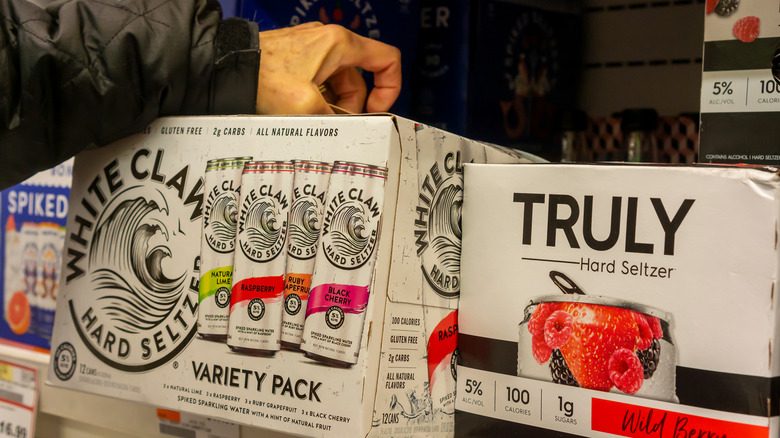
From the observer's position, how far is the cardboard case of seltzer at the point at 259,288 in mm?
819

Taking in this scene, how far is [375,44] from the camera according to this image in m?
1.14

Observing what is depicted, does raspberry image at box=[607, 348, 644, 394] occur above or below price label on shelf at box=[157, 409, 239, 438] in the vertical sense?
above

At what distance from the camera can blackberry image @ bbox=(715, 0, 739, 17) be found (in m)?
0.92

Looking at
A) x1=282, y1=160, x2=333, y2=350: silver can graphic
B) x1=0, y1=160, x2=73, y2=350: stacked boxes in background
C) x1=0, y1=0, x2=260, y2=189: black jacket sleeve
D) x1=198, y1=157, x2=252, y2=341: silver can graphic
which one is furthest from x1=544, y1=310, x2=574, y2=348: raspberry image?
x1=0, y1=160, x2=73, y2=350: stacked boxes in background

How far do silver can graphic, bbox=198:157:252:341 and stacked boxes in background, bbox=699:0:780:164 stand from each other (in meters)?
0.58

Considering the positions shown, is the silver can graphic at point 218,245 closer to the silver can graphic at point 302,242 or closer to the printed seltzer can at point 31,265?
the silver can graphic at point 302,242

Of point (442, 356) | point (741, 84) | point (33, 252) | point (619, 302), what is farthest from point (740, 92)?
point (33, 252)

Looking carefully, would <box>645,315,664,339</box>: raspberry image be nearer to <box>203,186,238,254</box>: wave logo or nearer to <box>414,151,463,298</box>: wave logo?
<box>414,151,463,298</box>: wave logo

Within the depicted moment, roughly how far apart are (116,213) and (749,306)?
0.79 meters

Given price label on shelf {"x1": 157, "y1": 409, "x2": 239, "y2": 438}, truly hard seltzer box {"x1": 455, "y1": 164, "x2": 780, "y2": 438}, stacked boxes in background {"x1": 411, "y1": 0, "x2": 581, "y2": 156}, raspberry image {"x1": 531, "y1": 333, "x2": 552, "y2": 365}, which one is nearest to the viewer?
truly hard seltzer box {"x1": 455, "y1": 164, "x2": 780, "y2": 438}

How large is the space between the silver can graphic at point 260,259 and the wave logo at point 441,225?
158 millimetres

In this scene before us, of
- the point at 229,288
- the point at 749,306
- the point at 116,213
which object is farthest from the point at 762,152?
Result: the point at 116,213

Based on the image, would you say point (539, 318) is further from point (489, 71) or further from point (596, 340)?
point (489, 71)

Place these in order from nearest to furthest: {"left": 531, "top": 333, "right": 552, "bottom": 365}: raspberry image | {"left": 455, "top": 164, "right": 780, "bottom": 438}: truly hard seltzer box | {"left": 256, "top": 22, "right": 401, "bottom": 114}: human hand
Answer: {"left": 455, "top": 164, "right": 780, "bottom": 438}: truly hard seltzer box, {"left": 531, "top": 333, "right": 552, "bottom": 365}: raspberry image, {"left": 256, "top": 22, "right": 401, "bottom": 114}: human hand
